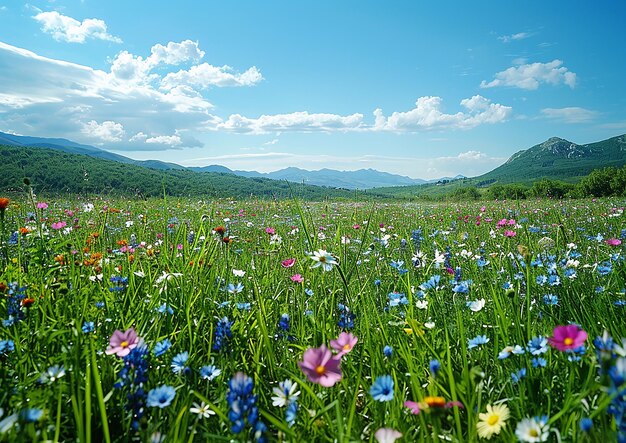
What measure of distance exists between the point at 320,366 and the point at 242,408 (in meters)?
0.25

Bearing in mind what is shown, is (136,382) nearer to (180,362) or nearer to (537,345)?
(180,362)

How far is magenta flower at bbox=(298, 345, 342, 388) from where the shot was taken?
3.07ft

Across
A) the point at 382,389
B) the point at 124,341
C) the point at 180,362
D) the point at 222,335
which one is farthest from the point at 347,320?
the point at 124,341

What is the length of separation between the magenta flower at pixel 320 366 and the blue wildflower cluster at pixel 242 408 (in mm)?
232

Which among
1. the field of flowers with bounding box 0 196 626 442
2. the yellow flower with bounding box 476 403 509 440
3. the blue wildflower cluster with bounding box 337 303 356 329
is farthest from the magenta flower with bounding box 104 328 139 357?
the yellow flower with bounding box 476 403 509 440

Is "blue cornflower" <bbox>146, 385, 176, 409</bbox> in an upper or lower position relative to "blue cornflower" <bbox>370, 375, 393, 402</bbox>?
lower

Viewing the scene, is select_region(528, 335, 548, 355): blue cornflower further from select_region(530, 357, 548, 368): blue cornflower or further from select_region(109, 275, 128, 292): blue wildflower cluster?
select_region(109, 275, 128, 292): blue wildflower cluster

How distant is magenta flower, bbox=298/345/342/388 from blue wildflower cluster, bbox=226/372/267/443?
232mm

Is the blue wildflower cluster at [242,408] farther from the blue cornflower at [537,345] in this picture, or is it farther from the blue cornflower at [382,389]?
the blue cornflower at [537,345]

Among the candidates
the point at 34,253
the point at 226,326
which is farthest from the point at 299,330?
the point at 34,253

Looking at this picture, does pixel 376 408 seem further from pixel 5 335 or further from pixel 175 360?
pixel 5 335

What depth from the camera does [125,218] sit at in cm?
738

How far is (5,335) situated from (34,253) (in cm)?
109

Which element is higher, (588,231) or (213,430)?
(588,231)
